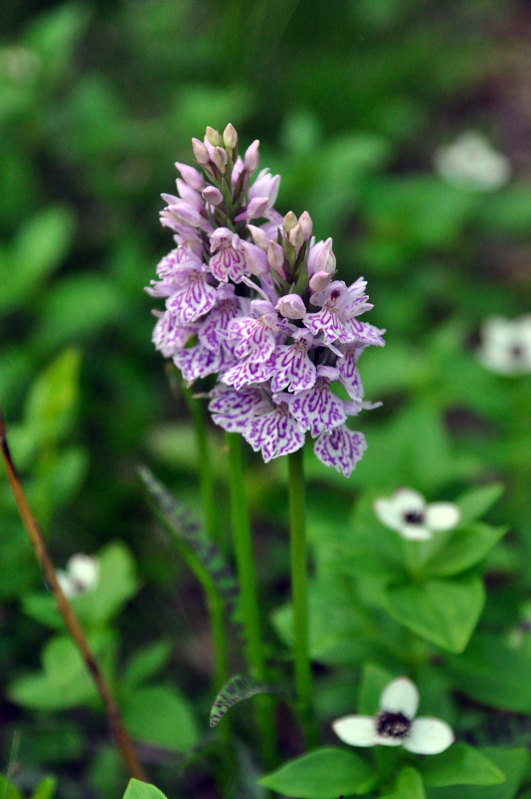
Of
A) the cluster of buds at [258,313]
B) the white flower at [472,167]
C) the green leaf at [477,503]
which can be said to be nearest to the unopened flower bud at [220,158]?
the cluster of buds at [258,313]

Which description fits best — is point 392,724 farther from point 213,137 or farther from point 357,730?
point 213,137

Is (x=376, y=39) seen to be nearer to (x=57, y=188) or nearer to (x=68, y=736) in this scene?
(x=57, y=188)

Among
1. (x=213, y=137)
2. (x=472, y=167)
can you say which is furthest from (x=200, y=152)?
(x=472, y=167)

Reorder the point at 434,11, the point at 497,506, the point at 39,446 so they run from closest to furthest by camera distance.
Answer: the point at 39,446 → the point at 497,506 → the point at 434,11

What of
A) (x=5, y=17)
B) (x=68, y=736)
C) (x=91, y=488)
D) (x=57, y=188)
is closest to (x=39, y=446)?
(x=91, y=488)

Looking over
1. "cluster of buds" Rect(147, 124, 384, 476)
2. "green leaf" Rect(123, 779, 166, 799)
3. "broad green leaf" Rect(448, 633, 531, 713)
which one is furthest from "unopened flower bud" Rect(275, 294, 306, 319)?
"broad green leaf" Rect(448, 633, 531, 713)

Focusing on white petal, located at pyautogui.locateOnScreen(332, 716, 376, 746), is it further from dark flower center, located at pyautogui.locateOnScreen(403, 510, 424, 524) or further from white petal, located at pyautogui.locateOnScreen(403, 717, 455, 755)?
dark flower center, located at pyautogui.locateOnScreen(403, 510, 424, 524)

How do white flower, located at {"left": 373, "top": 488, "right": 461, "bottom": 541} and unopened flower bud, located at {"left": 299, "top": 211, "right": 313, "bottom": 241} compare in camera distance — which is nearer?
unopened flower bud, located at {"left": 299, "top": 211, "right": 313, "bottom": 241}
